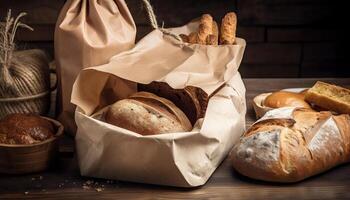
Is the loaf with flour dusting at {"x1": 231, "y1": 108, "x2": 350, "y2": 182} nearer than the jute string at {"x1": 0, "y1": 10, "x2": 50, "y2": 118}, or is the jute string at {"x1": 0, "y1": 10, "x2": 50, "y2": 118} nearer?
the loaf with flour dusting at {"x1": 231, "y1": 108, "x2": 350, "y2": 182}

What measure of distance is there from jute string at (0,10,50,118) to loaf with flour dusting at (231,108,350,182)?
0.51 meters

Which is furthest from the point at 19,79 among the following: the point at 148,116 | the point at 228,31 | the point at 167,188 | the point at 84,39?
the point at 228,31

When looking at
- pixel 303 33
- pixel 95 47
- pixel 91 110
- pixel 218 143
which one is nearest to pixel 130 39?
pixel 95 47

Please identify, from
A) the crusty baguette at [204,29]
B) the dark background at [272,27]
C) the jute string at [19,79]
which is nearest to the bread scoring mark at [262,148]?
the crusty baguette at [204,29]

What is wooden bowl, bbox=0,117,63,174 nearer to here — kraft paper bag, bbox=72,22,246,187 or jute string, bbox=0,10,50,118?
kraft paper bag, bbox=72,22,246,187

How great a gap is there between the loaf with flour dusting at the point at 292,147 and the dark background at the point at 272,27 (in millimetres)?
1566

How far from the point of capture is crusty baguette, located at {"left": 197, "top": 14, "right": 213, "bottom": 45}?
1385mm

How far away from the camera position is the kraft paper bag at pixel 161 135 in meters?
1.01

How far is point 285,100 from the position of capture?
135cm

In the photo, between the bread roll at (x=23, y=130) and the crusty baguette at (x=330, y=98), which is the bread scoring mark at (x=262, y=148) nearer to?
the crusty baguette at (x=330, y=98)

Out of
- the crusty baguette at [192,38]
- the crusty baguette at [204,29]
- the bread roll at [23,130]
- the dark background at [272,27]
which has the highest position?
the crusty baguette at [204,29]

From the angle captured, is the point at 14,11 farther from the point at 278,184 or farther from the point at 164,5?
the point at 278,184

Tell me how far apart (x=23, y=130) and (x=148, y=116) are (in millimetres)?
260

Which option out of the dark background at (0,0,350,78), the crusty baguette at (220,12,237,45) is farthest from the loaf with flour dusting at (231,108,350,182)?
the dark background at (0,0,350,78)
